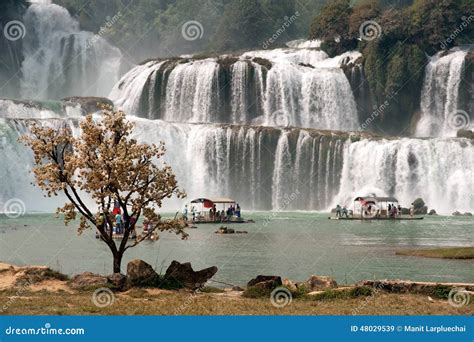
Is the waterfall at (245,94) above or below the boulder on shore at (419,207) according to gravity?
above

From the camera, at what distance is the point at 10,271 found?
23125 mm

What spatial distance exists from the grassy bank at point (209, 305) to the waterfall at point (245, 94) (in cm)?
6356

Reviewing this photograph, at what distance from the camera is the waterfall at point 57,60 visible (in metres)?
113

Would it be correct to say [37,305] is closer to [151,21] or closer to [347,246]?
[347,246]

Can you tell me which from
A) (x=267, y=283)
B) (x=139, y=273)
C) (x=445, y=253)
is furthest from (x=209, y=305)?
(x=445, y=253)

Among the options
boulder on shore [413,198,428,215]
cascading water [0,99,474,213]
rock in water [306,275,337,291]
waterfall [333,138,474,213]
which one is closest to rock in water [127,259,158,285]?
rock in water [306,275,337,291]

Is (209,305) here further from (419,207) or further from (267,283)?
(419,207)

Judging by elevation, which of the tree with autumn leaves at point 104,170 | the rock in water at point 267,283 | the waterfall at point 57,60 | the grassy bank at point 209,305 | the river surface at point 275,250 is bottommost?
the river surface at point 275,250

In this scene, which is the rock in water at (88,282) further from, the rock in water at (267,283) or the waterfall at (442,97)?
the waterfall at (442,97)

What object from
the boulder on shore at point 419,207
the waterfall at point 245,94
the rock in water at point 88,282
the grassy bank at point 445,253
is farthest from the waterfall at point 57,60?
the rock in water at point 88,282

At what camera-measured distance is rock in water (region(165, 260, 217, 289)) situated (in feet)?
73.4

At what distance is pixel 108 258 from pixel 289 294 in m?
13.1

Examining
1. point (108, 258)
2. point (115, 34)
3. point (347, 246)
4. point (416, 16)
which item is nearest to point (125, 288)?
point (108, 258)

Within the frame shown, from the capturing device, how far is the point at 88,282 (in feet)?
70.8
